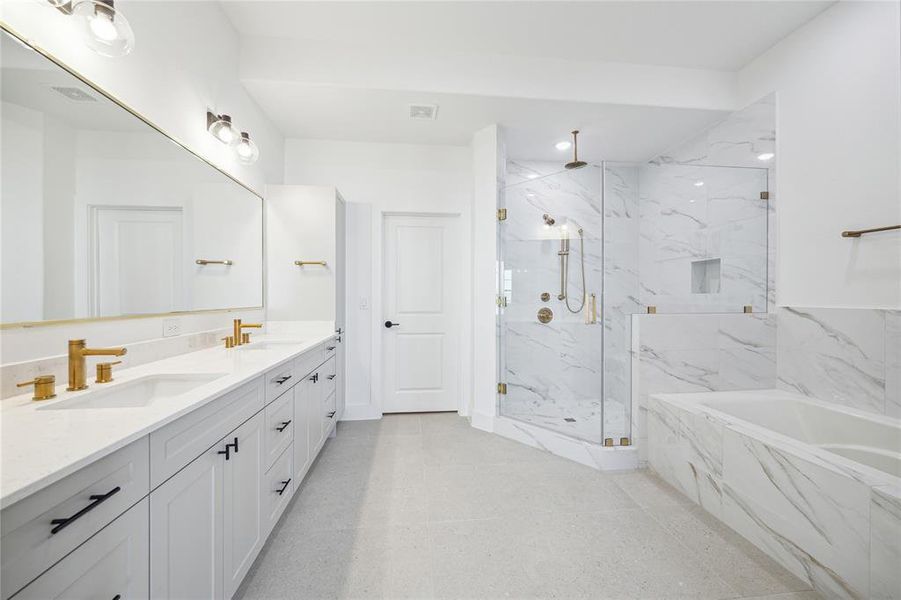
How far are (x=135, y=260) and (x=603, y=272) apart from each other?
273 cm

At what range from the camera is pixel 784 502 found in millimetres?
1533

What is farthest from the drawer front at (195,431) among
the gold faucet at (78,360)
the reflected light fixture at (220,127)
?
the reflected light fixture at (220,127)

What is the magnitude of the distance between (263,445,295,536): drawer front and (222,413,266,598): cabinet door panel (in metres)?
Answer: 0.05

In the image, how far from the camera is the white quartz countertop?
24.0 inches

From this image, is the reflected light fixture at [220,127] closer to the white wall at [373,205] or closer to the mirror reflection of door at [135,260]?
the mirror reflection of door at [135,260]

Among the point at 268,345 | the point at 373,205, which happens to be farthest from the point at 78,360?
the point at 373,205

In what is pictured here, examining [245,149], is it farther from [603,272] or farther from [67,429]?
[603,272]

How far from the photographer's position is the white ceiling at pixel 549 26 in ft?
7.01

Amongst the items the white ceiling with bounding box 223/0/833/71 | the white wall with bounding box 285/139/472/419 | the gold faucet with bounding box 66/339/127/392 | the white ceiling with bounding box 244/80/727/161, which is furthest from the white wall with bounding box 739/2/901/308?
the gold faucet with bounding box 66/339/127/392

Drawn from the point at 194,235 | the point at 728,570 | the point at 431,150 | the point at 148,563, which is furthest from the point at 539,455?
the point at 431,150

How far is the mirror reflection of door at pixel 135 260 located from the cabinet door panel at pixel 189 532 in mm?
794

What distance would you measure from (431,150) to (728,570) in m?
3.47

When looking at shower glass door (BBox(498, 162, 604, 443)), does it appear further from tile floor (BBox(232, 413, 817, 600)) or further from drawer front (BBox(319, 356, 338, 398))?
drawer front (BBox(319, 356, 338, 398))

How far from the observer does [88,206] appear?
1290mm
